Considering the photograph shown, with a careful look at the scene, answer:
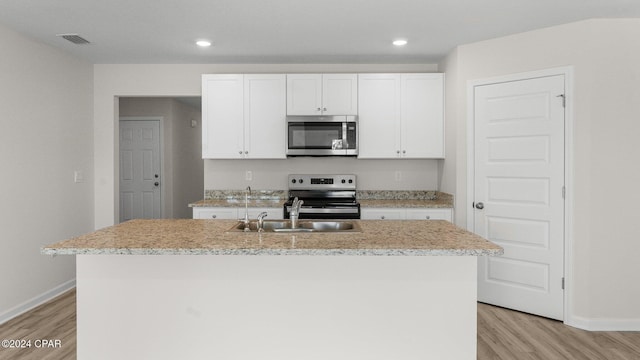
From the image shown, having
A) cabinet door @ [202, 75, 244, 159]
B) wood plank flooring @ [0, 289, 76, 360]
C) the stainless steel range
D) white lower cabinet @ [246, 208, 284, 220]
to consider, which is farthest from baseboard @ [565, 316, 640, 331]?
wood plank flooring @ [0, 289, 76, 360]

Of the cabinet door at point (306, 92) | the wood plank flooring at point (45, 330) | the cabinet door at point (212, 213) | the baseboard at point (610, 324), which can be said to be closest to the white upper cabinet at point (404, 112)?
the cabinet door at point (306, 92)

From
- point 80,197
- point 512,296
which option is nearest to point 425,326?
A: point 512,296

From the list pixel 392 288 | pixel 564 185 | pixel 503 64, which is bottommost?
pixel 392 288

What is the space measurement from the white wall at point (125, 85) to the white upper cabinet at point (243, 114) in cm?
36

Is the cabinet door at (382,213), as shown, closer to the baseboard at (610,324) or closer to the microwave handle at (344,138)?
the microwave handle at (344,138)

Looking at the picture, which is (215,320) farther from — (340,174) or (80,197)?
(80,197)

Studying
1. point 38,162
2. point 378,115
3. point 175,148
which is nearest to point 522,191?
point 378,115

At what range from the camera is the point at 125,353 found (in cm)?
200

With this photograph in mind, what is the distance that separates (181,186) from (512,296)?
5215mm

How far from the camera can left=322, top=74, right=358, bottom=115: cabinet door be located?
408 cm

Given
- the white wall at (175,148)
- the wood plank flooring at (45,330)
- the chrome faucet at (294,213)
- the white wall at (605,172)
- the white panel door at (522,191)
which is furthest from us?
the white wall at (175,148)

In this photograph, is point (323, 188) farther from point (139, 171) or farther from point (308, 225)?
point (139, 171)

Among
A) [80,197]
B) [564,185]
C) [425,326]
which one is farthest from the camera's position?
[80,197]

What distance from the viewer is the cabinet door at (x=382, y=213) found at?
3.85 meters
